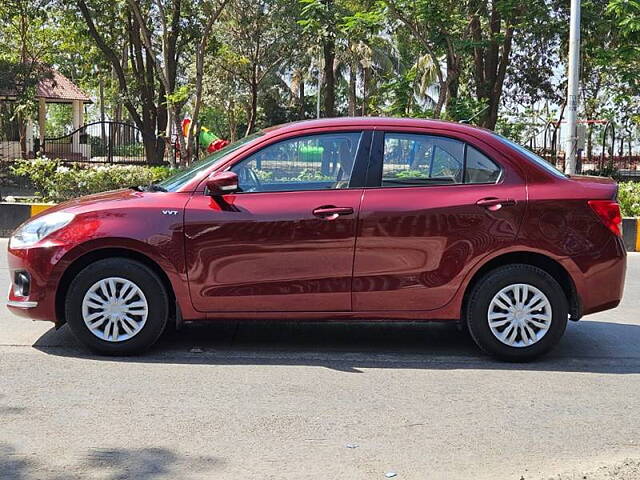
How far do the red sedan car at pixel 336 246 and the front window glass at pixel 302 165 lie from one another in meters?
0.01

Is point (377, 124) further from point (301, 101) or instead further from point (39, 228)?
point (301, 101)

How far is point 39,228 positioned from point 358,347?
2.49 metres

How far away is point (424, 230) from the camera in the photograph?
5617 mm

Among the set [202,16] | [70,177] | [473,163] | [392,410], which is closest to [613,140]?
[202,16]

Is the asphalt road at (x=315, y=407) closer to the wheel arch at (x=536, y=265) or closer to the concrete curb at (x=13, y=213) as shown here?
the wheel arch at (x=536, y=265)

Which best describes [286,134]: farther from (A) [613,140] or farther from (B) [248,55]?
(B) [248,55]

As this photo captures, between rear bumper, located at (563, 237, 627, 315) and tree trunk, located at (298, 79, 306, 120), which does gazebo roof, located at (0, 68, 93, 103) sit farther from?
rear bumper, located at (563, 237, 627, 315)

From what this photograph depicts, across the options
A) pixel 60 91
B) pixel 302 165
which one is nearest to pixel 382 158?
pixel 302 165

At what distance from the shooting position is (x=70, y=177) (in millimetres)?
13977

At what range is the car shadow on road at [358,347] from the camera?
5730 mm

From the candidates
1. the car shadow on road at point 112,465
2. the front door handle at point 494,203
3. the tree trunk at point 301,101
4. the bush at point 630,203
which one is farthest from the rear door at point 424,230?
the tree trunk at point 301,101

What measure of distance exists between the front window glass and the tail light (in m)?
1.74

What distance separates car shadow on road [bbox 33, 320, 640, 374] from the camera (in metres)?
5.73

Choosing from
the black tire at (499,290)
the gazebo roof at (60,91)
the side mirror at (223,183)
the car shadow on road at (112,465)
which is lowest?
the car shadow on road at (112,465)
